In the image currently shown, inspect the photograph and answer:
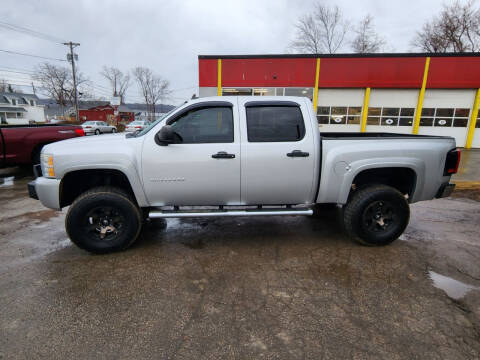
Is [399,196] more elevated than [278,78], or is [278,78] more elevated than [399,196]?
[278,78]

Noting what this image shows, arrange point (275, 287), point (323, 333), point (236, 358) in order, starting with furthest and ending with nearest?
point (275, 287) → point (323, 333) → point (236, 358)

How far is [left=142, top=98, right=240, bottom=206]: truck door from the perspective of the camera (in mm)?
3414

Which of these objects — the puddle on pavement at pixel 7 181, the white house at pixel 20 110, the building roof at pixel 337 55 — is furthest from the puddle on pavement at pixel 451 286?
the white house at pixel 20 110

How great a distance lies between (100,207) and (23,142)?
633 centimetres

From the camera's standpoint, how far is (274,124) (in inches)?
142

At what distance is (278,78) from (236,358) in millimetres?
17639

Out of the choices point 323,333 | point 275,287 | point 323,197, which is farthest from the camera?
point 323,197

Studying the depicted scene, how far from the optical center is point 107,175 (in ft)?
12.2

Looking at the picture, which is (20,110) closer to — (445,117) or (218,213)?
(445,117)

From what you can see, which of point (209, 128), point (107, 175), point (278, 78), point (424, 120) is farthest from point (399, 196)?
point (424, 120)

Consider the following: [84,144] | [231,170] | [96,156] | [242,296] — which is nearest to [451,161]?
[231,170]

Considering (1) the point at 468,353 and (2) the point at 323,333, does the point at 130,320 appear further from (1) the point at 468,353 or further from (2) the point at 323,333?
(1) the point at 468,353

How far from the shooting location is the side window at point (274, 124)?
355 centimetres

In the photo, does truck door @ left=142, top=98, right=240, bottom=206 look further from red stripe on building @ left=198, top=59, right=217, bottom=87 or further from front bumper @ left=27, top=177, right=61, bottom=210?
red stripe on building @ left=198, top=59, right=217, bottom=87
